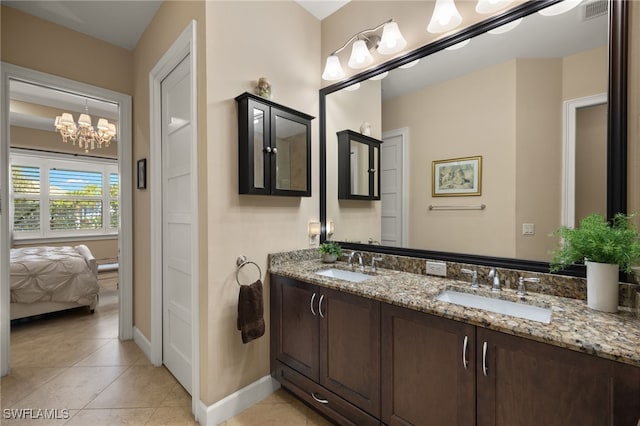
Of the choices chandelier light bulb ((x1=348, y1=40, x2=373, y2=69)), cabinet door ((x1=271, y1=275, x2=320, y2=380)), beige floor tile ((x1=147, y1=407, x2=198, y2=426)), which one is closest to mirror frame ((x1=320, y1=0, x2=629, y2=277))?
chandelier light bulb ((x1=348, y1=40, x2=373, y2=69))

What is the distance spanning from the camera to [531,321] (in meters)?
1.03

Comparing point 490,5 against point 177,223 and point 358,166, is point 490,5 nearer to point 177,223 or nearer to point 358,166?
point 358,166

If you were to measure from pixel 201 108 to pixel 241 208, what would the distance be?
2.13 ft

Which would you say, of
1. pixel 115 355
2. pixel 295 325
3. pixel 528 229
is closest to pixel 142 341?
pixel 115 355

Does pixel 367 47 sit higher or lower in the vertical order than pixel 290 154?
higher

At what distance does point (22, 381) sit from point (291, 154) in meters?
2.66

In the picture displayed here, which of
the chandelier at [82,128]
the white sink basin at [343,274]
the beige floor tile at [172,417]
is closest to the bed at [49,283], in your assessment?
the chandelier at [82,128]

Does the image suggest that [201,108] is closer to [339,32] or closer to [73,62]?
[339,32]

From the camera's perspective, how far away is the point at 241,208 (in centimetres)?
184

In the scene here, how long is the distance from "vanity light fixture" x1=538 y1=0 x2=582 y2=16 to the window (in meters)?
5.94

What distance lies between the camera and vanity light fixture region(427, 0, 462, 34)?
1.57 metres

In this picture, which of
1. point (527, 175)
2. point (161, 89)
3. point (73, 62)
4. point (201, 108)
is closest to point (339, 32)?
point (201, 108)

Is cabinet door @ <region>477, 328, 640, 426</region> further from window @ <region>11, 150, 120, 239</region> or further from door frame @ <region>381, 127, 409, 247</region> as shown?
window @ <region>11, 150, 120, 239</region>

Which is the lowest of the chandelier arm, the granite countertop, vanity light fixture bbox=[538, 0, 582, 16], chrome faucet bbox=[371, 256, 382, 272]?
the granite countertop
